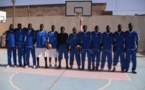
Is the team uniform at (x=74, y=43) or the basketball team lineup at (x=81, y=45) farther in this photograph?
the team uniform at (x=74, y=43)

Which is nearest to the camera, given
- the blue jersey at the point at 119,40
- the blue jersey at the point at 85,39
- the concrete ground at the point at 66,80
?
the concrete ground at the point at 66,80

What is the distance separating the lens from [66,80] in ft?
27.0

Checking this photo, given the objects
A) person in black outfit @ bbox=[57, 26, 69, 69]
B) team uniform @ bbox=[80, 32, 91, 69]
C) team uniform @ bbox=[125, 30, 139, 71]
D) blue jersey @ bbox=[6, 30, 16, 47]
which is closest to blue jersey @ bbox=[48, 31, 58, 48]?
person in black outfit @ bbox=[57, 26, 69, 69]

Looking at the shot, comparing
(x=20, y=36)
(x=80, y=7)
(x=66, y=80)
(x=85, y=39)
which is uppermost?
(x=80, y=7)

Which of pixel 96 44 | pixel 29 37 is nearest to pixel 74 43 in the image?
pixel 96 44

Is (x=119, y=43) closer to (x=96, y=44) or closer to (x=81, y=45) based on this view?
(x=96, y=44)

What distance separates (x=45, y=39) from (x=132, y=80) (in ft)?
13.1

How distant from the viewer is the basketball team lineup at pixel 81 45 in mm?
9664

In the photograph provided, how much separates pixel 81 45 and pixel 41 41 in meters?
1.69

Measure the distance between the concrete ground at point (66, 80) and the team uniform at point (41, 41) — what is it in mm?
832

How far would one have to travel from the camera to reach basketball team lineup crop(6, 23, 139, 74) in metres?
9.66

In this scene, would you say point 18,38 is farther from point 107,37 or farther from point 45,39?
point 107,37

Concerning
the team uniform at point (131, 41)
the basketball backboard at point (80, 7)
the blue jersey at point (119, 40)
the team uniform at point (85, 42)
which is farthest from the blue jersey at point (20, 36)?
the basketball backboard at point (80, 7)

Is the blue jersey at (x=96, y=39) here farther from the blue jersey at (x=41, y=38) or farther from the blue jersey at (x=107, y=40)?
the blue jersey at (x=41, y=38)
